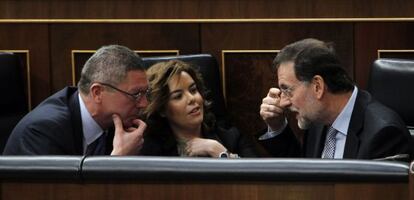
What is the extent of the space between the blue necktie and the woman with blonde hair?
236 millimetres

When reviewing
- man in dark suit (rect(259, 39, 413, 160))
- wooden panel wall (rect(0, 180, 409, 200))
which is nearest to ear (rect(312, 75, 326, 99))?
man in dark suit (rect(259, 39, 413, 160))

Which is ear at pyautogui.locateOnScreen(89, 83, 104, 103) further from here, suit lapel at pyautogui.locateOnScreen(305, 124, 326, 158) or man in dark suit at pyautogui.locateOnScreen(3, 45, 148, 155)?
suit lapel at pyautogui.locateOnScreen(305, 124, 326, 158)

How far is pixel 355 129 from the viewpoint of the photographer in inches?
58.5

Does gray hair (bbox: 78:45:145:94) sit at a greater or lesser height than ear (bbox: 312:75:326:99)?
greater

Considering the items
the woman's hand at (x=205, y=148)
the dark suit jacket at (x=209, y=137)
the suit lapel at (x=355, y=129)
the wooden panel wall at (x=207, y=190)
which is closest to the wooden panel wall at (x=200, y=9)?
the dark suit jacket at (x=209, y=137)

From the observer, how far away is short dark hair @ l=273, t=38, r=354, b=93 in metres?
1.53

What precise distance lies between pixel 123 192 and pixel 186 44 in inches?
50.4

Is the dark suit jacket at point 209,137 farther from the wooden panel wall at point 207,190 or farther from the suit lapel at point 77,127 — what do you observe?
the wooden panel wall at point 207,190

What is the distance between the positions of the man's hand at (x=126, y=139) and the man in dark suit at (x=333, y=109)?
0.28 m

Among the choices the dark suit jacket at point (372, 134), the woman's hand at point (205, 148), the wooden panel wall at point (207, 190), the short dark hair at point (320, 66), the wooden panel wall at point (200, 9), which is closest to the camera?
the wooden panel wall at point (207, 190)

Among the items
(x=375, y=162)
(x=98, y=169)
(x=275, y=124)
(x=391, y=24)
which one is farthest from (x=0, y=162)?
(x=391, y=24)

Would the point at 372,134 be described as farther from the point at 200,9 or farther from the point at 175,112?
the point at 200,9

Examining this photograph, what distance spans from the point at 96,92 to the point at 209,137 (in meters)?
0.32

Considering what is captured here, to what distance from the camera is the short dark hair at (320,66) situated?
1530mm
